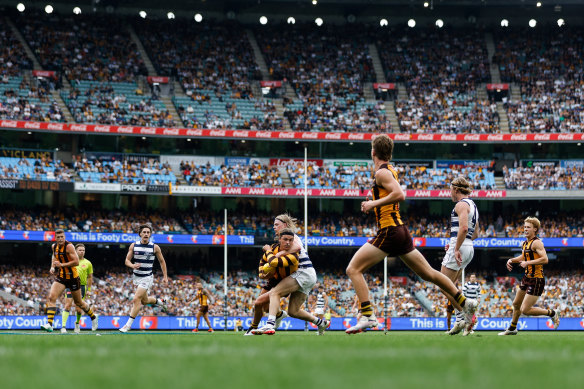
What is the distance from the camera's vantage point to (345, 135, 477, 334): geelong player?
1059 cm

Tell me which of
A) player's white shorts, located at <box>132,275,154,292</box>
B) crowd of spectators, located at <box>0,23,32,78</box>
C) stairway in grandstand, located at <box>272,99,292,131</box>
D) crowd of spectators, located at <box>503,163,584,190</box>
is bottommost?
player's white shorts, located at <box>132,275,154,292</box>

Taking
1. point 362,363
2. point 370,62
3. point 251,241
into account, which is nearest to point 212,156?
point 251,241

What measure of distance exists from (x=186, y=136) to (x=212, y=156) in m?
3.33

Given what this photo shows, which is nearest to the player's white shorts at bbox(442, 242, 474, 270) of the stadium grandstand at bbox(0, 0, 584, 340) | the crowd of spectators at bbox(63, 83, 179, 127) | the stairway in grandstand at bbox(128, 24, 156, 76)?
the stadium grandstand at bbox(0, 0, 584, 340)

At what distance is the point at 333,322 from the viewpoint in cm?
4197

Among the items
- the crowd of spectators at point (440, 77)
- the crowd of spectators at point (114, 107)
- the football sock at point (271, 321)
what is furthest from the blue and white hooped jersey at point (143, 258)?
the crowd of spectators at point (440, 77)

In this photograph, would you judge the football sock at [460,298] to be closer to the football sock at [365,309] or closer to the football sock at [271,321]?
the football sock at [365,309]

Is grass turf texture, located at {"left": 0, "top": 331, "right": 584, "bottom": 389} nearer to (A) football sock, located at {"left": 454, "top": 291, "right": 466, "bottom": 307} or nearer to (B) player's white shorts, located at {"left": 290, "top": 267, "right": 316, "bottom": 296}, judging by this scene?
(A) football sock, located at {"left": 454, "top": 291, "right": 466, "bottom": 307}

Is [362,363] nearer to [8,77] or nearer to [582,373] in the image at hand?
[582,373]

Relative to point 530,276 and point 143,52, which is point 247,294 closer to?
point 143,52

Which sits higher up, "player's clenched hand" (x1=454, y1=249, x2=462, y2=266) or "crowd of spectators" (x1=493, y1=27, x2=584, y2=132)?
"crowd of spectators" (x1=493, y1=27, x2=584, y2=132)

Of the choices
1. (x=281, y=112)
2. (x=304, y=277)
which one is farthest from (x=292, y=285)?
(x=281, y=112)

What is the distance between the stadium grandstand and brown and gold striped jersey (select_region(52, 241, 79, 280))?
2188cm

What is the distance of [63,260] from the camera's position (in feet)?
62.5
